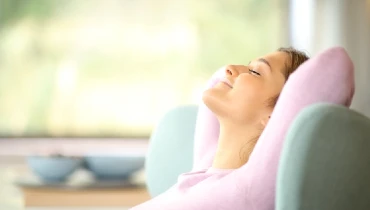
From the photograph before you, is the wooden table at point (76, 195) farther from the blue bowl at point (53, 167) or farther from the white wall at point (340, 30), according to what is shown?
the white wall at point (340, 30)

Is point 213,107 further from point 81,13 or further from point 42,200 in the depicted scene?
point 81,13

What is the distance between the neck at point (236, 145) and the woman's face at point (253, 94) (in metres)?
0.02

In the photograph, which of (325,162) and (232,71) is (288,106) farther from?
(232,71)

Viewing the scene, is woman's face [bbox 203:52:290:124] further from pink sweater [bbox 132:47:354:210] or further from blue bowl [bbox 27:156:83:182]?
blue bowl [bbox 27:156:83:182]

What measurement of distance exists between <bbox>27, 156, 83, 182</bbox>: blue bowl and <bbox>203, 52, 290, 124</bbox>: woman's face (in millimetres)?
1024

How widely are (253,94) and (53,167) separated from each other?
1.15m

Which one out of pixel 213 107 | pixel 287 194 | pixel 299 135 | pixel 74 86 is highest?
pixel 74 86

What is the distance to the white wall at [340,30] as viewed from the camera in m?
2.54

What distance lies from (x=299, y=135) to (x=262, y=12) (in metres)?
1.77

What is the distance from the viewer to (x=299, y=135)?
113 cm

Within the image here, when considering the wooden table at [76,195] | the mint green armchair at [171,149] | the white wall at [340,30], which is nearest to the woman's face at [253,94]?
the mint green armchair at [171,149]

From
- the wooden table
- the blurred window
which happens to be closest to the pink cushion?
the wooden table

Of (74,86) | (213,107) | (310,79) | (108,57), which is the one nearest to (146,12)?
(108,57)

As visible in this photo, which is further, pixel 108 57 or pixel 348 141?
pixel 108 57
